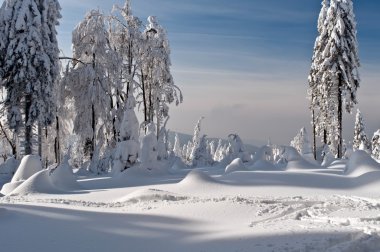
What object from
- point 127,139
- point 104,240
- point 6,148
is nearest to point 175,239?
point 104,240

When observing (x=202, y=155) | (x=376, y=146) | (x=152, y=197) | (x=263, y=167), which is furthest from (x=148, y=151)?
(x=376, y=146)

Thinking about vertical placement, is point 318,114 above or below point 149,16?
below

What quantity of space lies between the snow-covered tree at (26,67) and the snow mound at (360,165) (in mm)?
16951

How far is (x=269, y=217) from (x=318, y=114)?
27.8 m

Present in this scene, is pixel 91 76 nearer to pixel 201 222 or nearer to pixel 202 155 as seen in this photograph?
pixel 202 155

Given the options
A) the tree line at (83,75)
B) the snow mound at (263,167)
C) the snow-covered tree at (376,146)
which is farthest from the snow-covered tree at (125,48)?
the snow-covered tree at (376,146)

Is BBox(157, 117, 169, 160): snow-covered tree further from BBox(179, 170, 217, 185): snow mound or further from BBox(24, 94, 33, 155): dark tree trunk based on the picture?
BBox(179, 170, 217, 185): snow mound

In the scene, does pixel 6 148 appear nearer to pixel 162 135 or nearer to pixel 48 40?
pixel 48 40

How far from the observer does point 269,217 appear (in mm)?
7953

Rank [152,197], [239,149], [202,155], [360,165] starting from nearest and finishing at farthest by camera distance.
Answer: [152,197], [360,165], [239,149], [202,155]

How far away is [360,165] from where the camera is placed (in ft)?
51.1

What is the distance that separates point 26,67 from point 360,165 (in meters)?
→ 18.3

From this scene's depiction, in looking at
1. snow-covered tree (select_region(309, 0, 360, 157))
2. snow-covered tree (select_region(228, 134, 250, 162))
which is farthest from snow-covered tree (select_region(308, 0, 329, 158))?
snow-covered tree (select_region(228, 134, 250, 162))

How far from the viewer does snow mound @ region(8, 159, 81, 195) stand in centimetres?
1381
